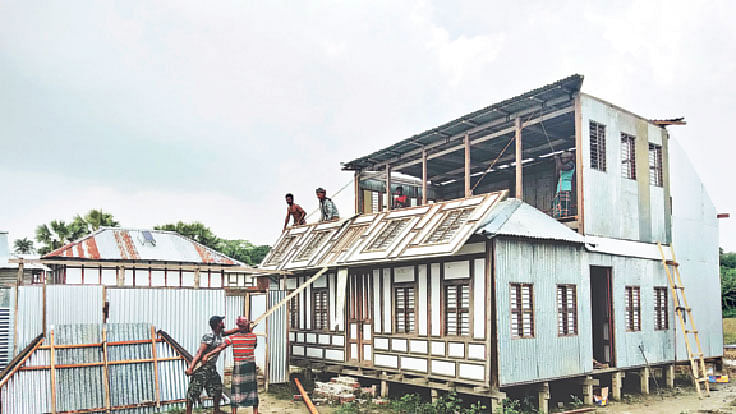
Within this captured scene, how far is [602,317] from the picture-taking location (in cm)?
1805

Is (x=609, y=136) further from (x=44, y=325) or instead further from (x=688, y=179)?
(x=44, y=325)

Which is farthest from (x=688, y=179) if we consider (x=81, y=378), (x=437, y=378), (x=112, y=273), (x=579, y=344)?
(x=112, y=273)

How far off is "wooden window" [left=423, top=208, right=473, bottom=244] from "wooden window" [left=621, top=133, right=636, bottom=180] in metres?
5.59

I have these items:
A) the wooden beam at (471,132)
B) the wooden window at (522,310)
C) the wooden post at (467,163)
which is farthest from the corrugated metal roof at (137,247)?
the wooden window at (522,310)

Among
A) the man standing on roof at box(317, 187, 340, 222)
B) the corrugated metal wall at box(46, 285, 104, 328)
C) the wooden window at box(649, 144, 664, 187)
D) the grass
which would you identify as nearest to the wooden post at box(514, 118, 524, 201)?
the wooden window at box(649, 144, 664, 187)

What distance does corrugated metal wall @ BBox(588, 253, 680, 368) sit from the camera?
1745 centimetres

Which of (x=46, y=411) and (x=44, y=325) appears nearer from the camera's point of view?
(x=46, y=411)

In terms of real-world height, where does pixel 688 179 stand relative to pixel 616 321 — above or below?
above

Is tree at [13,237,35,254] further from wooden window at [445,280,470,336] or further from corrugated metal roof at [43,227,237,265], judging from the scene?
wooden window at [445,280,470,336]

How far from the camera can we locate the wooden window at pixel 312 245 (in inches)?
849

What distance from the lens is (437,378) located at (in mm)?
15781

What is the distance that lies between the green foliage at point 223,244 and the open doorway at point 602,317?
36743mm

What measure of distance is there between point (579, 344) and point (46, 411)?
12396 millimetres

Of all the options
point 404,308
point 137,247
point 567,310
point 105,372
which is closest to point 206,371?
point 105,372
